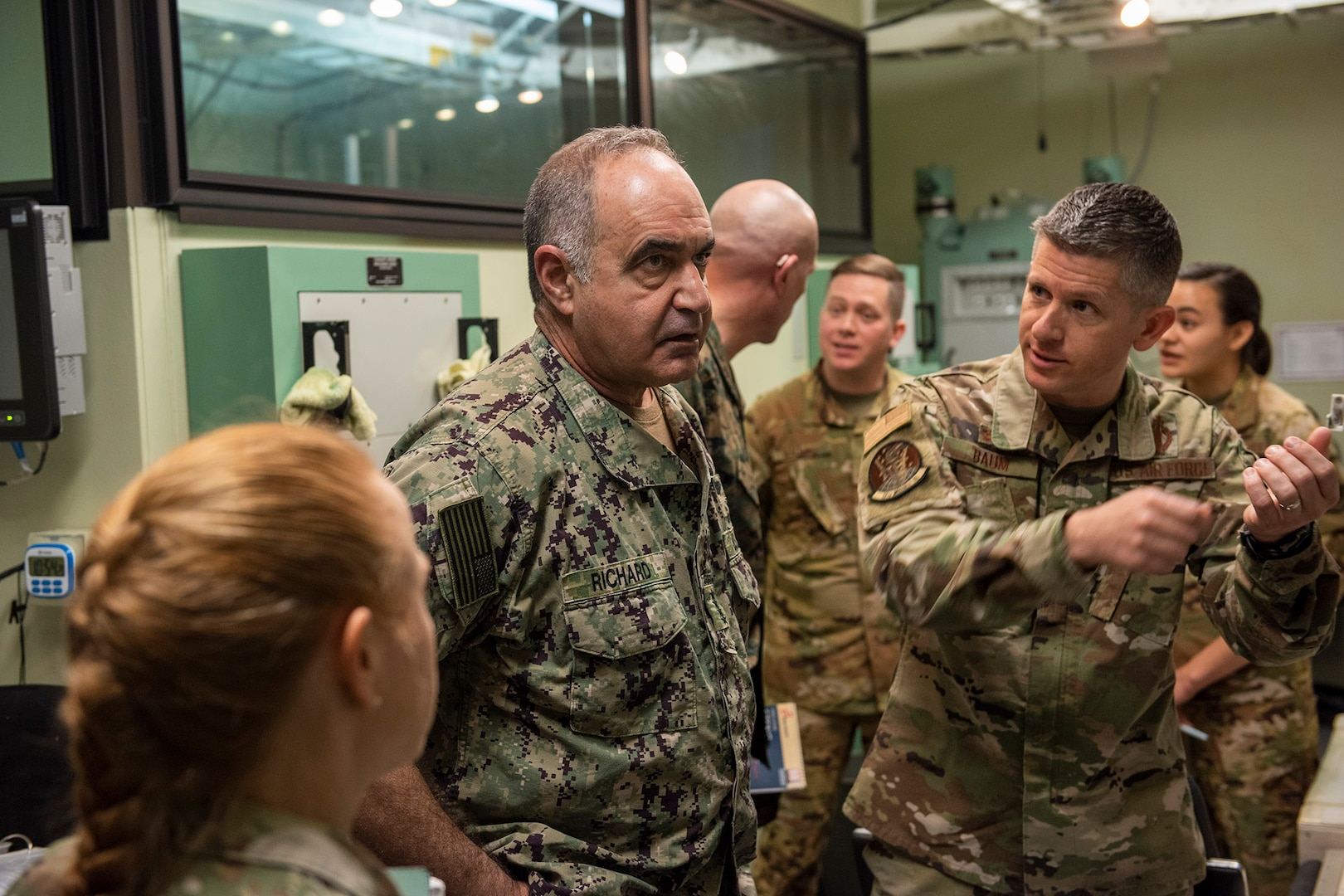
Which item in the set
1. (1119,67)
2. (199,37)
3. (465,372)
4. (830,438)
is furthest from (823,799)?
(1119,67)

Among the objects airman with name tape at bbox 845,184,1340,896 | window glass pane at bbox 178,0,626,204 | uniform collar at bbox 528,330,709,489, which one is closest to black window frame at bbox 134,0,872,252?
window glass pane at bbox 178,0,626,204

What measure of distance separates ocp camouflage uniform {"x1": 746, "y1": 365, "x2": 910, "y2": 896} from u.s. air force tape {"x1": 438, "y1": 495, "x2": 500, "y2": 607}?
1.94 meters

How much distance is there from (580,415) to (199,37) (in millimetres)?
1418

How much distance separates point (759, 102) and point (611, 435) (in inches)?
127

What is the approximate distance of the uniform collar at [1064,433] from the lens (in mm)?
1582

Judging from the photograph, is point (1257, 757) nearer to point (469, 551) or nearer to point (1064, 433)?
point (1064, 433)

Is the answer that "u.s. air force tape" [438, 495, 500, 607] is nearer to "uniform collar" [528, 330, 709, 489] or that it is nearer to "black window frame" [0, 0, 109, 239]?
"uniform collar" [528, 330, 709, 489]

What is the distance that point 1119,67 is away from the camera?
4953mm

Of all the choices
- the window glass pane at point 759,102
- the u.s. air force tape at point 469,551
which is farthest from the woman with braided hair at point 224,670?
the window glass pane at point 759,102

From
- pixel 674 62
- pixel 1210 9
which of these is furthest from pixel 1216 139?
pixel 674 62

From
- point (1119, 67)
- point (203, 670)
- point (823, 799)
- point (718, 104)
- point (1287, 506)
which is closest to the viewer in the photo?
point (203, 670)

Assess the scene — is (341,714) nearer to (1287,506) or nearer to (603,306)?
(603,306)

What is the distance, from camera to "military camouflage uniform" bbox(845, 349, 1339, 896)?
1.54 m

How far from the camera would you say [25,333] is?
1943 mm
